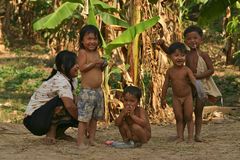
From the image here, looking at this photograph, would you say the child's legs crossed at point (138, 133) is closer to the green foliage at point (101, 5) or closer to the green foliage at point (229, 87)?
the green foliage at point (101, 5)

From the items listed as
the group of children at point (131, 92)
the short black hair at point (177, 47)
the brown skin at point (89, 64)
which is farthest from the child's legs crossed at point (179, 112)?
the brown skin at point (89, 64)

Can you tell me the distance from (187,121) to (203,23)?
1.94m

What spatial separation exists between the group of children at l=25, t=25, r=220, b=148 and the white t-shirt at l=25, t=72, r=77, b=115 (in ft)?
0.25

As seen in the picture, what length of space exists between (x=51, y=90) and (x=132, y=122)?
93 centimetres

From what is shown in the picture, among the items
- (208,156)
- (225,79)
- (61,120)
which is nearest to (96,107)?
(61,120)

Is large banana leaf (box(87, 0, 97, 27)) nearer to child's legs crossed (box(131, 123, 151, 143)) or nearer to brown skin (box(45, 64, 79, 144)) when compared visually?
brown skin (box(45, 64, 79, 144))

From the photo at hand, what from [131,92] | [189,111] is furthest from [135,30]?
[189,111]

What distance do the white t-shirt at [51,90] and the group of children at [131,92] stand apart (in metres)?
0.08

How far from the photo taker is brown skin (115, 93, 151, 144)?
5.36m

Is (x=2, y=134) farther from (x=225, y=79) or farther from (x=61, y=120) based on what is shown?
(x=225, y=79)

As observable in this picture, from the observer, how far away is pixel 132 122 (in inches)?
214

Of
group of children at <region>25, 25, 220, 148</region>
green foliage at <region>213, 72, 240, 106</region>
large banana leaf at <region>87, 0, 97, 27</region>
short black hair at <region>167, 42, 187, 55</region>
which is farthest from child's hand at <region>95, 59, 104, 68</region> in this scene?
green foliage at <region>213, 72, 240, 106</region>

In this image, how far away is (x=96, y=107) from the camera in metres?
5.44

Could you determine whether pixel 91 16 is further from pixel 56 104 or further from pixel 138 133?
pixel 138 133
